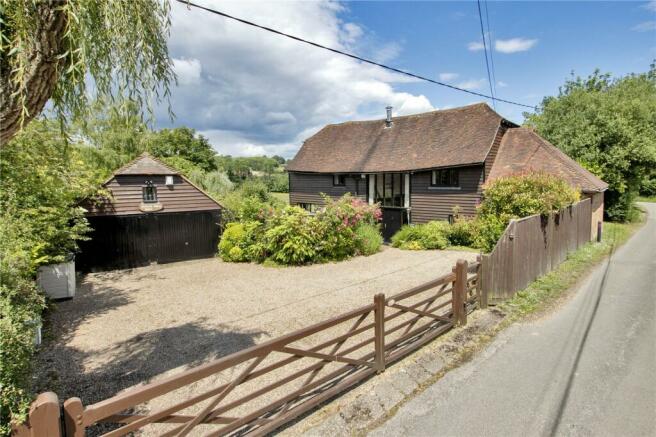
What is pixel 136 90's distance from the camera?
3.16 m

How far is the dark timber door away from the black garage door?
26.2 ft

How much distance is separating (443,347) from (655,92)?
3938 cm

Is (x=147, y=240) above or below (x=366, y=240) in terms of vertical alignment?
above

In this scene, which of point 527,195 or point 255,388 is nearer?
point 255,388

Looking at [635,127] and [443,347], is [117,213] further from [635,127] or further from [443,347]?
[635,127]

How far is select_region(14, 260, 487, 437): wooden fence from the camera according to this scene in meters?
2.36

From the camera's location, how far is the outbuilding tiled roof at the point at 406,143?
617 inches

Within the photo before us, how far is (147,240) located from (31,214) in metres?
4.77

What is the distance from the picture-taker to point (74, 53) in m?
2.66

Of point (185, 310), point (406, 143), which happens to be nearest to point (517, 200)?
point (406, 143)

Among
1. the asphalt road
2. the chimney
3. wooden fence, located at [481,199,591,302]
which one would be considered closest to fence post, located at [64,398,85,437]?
the asphalt road

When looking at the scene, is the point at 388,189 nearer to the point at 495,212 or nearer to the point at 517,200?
the point at 495,212

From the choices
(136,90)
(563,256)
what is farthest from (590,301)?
(136,90)

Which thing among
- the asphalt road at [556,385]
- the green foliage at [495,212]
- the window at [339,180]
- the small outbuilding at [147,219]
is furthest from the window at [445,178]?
the small outbuilding at [147,219]
